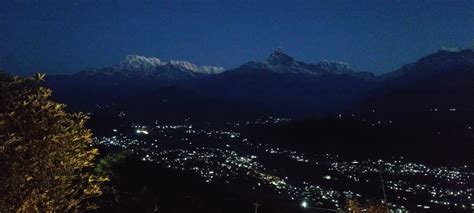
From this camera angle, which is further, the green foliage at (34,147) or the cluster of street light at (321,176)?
the cluster of street light at (321,176)

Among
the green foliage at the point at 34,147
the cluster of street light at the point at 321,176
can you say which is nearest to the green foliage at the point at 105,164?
the green foliage at the point at 34,147

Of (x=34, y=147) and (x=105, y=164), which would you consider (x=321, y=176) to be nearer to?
(x=105, y=164)

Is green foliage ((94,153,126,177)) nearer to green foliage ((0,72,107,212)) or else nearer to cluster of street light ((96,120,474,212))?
green foliage ((0,72,107,212))

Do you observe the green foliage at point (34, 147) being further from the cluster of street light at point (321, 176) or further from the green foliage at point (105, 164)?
the cluster of street light at point (321, 176)

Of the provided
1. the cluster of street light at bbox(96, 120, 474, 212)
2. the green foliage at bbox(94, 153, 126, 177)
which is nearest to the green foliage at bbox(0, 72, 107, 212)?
the green foliage at bbox(94, 153, 126, 177)

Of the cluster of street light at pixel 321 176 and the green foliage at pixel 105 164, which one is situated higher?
the cluster of street light at pixel 321 176

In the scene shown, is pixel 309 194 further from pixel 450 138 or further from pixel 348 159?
pixel 450 138

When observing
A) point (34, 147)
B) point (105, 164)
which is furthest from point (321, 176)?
point (34, 147)

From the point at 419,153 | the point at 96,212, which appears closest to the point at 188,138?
the point at 419,153
